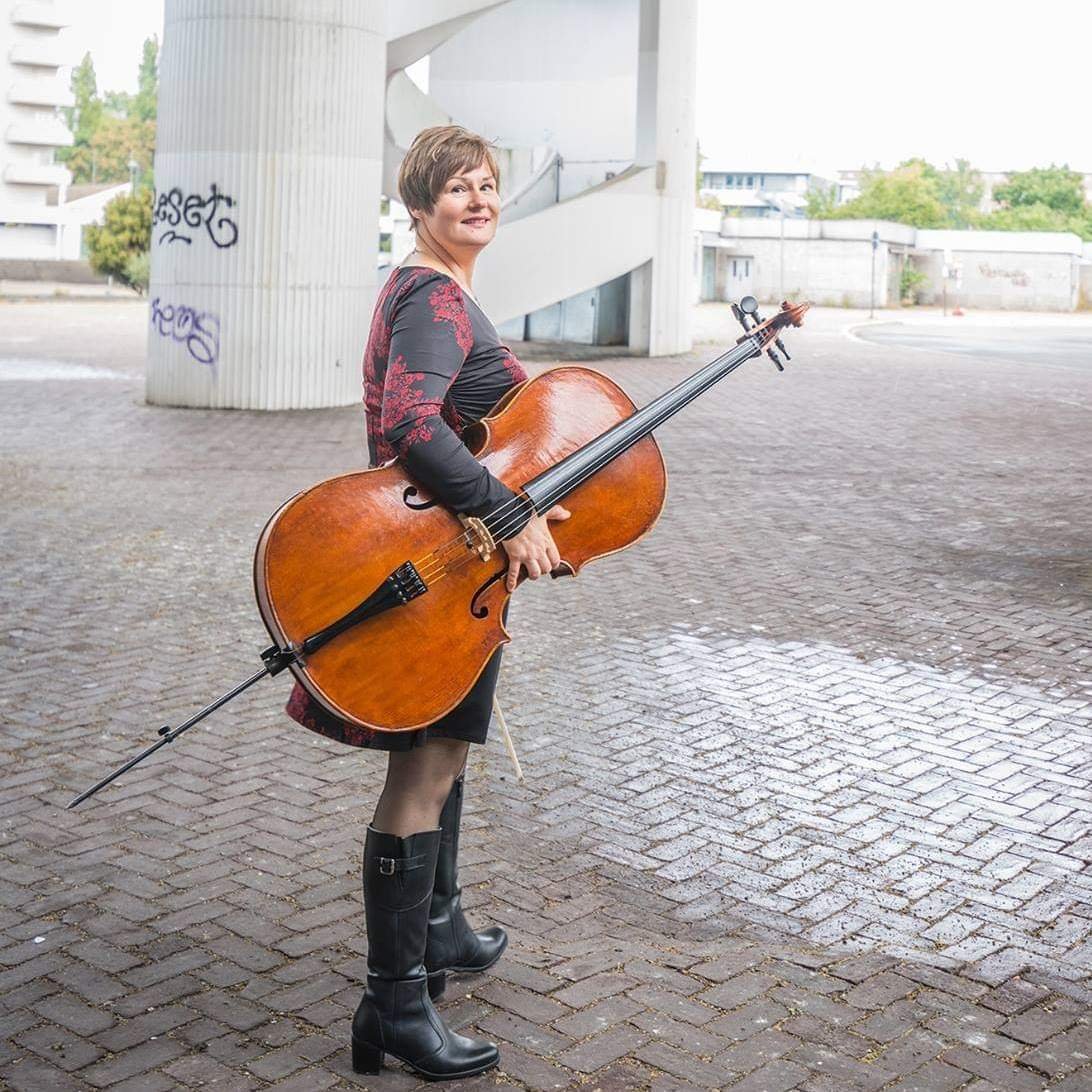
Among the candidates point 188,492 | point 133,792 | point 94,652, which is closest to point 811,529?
point 188,492

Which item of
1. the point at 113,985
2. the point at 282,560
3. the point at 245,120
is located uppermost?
the point at 245,120

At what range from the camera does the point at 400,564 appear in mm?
3297

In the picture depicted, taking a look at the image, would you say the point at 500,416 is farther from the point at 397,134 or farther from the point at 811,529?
the point at 397,134

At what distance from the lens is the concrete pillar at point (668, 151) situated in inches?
979

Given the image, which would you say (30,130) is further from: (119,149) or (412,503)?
(412,503)

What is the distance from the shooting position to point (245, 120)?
1691cm

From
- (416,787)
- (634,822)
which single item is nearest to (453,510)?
(416,787)

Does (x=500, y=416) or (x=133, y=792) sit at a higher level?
(x=500, y=416)

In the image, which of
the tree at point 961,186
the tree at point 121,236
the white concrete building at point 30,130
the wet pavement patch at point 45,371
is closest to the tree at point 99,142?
the white concrete building at point 30,130

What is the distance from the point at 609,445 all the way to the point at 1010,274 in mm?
71071

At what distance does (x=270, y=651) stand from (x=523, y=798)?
2.42 metres

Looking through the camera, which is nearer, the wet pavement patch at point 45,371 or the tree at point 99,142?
the wet pavement patch at point 45,371

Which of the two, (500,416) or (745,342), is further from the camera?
(745,342)

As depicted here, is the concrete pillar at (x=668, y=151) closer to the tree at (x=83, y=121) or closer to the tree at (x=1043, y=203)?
the tree at (x=1043, y=203)
